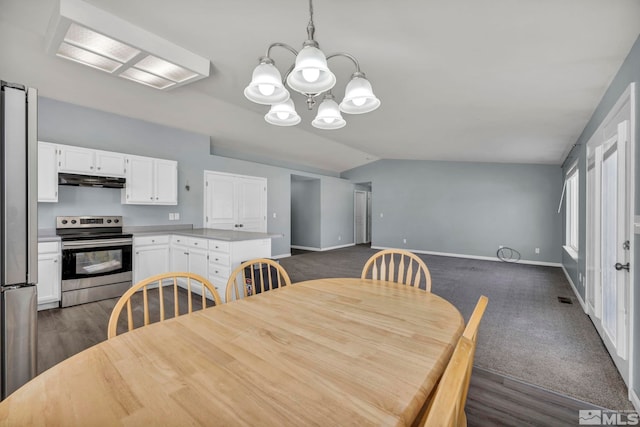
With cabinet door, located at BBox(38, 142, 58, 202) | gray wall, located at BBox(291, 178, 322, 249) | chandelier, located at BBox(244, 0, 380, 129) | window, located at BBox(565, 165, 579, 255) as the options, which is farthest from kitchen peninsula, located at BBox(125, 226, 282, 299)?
window, located at BBox(565, 165, 579, 255)

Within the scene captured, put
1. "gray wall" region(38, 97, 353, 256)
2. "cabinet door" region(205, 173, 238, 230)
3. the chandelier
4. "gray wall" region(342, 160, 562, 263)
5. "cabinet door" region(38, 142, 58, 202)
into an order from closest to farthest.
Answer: the chandelier → "cabinet door" region(38, 142, 58, 202) → "gray wall" region(38, 97, 353, 256) → "cabinet door" region(205, 173, 238, 230) → "gray wall" region(342, 160, 562, 263)

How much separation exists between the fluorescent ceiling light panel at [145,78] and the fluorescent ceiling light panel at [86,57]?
0.44ft

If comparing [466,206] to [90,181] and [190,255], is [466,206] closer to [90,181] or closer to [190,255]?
[190,255]

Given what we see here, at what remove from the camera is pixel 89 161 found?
12.2 ft

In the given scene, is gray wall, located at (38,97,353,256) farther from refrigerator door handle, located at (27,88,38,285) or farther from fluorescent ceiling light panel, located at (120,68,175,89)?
refrigerator door handle, located at (27,88,38,285)

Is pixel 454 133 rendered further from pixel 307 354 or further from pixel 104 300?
pixel 104 300

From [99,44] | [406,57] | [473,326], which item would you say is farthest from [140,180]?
[473,326]

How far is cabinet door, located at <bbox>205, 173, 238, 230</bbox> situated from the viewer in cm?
536

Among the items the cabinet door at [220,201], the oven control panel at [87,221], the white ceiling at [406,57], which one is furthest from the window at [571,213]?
the oven control panel at [87,221]

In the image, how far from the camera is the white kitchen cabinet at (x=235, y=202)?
5.41m

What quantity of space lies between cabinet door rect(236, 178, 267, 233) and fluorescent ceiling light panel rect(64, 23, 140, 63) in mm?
3414

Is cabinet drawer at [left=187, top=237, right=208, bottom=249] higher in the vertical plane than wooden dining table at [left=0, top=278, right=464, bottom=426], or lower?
higher

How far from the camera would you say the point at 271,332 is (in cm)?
112

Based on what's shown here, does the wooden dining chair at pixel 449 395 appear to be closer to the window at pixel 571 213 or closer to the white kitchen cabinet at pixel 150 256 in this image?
the white kitchen cabinet at pixel 150 256
